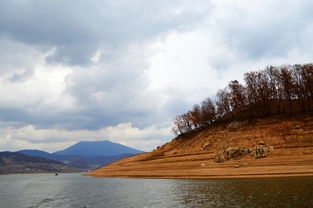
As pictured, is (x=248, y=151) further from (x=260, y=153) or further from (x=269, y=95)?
(x=269, y=95)

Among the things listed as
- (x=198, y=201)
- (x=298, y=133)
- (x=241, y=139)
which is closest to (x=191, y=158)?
(x=241, y=139)

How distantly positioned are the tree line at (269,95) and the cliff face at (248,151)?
9066 millimetres

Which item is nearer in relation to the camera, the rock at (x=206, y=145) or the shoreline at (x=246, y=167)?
the shoreline at (x=246, y=167)

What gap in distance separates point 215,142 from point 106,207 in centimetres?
7607

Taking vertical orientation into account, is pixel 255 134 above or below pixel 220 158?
above

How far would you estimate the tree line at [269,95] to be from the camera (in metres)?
103

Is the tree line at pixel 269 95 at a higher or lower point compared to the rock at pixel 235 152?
higher

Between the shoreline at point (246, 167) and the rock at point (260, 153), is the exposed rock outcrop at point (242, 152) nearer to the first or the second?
the rock at point (260, 153)

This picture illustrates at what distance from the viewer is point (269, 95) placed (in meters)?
110

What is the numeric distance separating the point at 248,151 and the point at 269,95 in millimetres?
41077

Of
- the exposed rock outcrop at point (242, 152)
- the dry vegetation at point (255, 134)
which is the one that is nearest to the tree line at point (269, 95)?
the dry vegetation at point (255, 134)

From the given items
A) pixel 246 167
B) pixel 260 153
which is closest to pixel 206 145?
pixel 260 153

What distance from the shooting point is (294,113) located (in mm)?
97750

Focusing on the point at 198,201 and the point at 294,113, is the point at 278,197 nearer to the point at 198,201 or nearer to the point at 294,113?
the point at 198,201
